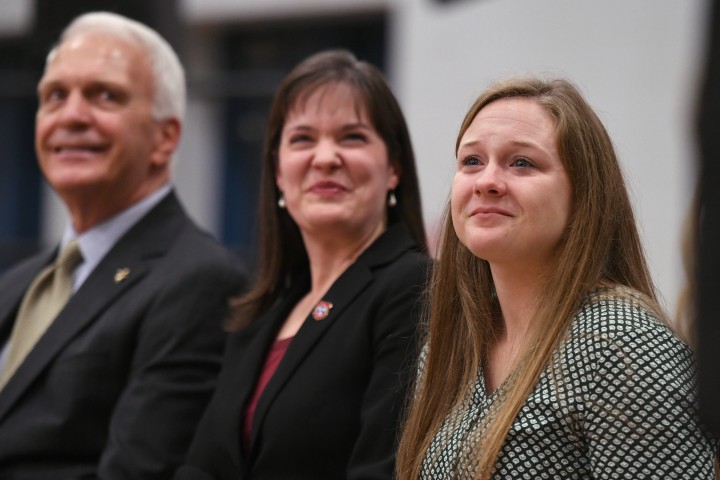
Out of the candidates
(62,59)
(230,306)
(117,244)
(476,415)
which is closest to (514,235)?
(476,415)

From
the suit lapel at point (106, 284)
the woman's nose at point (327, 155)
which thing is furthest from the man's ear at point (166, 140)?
the woman's nose at point (327, 155)

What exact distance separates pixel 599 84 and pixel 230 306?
15.5ft

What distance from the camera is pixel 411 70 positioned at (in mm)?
8422

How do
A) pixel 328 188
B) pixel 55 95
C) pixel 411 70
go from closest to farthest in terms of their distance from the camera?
pixel 328 188
pixel 55 95
pixel 411 70

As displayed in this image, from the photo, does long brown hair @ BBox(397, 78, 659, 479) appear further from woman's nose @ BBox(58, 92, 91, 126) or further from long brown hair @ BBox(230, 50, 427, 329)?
woman's nose @ BBox(58, 92, 91, 126)

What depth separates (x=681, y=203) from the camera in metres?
7.02

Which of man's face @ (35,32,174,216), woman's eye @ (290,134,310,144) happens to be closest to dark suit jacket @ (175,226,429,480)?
woman's eye @ (290,134,310,144)

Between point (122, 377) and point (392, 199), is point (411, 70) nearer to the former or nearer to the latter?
point (392, 199)

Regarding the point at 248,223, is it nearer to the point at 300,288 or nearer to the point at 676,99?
the point at 676,99

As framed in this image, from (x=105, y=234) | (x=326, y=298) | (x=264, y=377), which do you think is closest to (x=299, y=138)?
(x=326, y=298)

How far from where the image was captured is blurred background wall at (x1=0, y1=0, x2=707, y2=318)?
7.09 metres

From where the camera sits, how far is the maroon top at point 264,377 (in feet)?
9.41

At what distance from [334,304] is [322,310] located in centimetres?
4

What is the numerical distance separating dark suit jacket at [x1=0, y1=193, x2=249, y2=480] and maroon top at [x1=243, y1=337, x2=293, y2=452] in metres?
0.32
